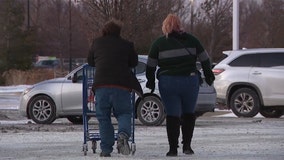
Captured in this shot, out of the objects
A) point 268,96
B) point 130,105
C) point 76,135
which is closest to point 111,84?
point 130,105

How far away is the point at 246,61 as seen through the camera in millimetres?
18750

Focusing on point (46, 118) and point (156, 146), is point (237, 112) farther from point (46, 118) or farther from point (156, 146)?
point (156, 146)

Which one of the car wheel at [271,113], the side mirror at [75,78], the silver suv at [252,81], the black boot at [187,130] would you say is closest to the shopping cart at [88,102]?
the black boot at [187,130]

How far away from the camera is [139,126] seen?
50.3 ft

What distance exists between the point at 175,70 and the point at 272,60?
9.29 meters

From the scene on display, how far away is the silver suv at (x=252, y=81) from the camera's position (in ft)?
59.8

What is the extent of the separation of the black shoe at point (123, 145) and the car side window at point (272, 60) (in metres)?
9.82

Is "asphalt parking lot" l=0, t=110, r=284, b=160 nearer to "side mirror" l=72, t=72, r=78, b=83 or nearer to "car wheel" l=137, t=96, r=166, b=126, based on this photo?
"car wheel" l=137, t=96, r=166, b=126

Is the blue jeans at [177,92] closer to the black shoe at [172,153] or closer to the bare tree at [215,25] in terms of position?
the black shoe at [172,153]

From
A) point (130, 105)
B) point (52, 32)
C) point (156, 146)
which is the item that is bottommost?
point (156, 146)

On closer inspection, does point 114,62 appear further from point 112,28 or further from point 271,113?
point 271,113

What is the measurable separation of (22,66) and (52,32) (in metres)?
16.0

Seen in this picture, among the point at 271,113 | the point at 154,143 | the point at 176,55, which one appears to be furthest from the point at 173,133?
the point at 271,113

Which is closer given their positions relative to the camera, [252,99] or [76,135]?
[76,135]
